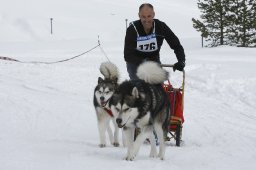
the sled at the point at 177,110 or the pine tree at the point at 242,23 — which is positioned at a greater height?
the pine tree at the point at 242,23

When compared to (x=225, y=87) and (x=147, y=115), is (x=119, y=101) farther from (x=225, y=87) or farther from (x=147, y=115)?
(x=225, y=87)

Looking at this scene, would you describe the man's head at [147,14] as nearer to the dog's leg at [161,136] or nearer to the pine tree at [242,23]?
the dog's leg at [161,136]

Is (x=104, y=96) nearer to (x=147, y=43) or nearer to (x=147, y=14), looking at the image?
(x=147, y=43)

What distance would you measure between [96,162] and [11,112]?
3706mm

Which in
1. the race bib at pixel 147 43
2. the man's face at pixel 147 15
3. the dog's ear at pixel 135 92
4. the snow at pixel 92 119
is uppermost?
the man's face at pixel 147 15

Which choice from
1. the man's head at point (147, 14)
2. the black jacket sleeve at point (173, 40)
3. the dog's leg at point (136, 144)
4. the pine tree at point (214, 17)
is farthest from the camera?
the pine tree at point (214, 17)

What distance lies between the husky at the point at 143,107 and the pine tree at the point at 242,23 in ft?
79.8

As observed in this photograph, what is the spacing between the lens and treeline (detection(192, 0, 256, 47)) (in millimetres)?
29078

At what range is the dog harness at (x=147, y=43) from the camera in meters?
5.93

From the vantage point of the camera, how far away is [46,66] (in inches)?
588

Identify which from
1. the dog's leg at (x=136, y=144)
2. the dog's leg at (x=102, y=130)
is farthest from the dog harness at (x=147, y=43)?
the dog's leg at (x=136, y=144)

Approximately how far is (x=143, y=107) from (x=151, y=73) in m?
0.63

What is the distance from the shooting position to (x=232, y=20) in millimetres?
29141

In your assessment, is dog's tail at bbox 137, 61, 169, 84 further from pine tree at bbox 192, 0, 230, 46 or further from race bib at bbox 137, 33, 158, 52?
pine tree at bbox 192, 0, 230, 46
